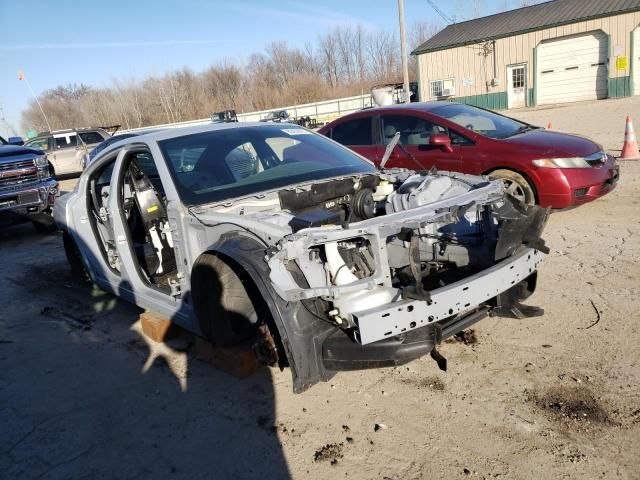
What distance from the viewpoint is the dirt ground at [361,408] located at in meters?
2.40

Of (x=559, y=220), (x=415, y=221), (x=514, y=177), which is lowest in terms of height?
(x=559, y=220)

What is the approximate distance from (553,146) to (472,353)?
3706mm

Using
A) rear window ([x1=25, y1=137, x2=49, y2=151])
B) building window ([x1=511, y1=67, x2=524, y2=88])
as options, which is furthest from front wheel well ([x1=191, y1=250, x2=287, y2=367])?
building window ([x1=511, y1=67, x2=524, y2=88])

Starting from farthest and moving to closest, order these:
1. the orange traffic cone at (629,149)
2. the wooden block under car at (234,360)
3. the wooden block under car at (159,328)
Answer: the orange traffic cone at (629,149), the wooden block under car at (159,328), the wooden block under car at (234,360)

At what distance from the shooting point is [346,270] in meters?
2.60

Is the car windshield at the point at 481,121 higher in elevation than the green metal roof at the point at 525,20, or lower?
lower

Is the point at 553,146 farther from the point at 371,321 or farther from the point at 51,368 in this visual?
the point at 51,368

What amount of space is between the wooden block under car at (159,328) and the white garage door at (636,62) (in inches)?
1103

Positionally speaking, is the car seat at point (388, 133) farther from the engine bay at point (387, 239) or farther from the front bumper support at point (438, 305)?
the front bumper support at point (438, 305)

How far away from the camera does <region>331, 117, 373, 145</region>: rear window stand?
23.4ft

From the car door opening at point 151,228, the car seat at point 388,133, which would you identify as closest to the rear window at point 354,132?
the car seat at point 388,133

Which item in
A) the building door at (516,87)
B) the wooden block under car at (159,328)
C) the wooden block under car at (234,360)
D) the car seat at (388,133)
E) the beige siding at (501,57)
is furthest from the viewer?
the building door at (516,87)

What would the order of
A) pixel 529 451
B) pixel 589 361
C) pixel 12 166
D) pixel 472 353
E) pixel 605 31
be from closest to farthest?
1. pixel 529 451
2. pixel 589 361
3. pixel 472 353
4. pixel 12 166
5. pixel 605 31

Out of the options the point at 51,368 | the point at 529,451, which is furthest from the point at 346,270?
the point at 51,368
